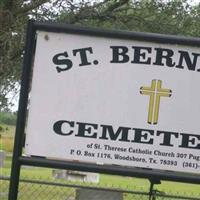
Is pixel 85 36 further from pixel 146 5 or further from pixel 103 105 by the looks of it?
pixel 146 5

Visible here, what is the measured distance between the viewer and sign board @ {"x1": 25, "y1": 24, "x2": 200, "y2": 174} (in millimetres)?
4457

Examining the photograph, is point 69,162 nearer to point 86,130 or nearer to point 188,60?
point 86,130

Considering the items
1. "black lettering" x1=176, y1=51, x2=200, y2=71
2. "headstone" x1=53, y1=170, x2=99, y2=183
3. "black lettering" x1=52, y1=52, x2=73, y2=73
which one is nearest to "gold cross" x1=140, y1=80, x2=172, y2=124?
"black lettering" x1=176, y1=51, x2=200, y2=71

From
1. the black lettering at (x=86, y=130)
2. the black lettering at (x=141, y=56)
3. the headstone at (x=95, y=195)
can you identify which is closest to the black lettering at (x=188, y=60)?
the black lettering at (x=141, y=56)

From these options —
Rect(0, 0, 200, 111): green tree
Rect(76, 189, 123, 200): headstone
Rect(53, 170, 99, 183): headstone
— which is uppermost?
Rect(0, 0, 200, 111): green tree

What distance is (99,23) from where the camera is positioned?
470 inches

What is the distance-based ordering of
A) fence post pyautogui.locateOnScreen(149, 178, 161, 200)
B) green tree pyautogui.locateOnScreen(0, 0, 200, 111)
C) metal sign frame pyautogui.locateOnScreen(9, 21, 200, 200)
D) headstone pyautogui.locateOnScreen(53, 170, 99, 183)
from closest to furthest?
metal sign frame pyautogui.locateOnScreen(9, 21, 200, 200) < fence post pyautogui.locateOnScreen(149, 178, 161, 200) < green tree pyautogui.locateOnScreen(0, 0, 200, 111) < headstone pyautogui.locateOnScreen(53, 170, 99, 183)

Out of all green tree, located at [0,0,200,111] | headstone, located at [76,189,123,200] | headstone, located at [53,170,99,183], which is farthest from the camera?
headstone, located at [53,170,99,183]

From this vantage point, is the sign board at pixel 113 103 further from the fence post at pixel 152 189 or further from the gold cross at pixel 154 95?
the fence post at pixel 152 189

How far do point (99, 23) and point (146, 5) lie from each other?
981mm

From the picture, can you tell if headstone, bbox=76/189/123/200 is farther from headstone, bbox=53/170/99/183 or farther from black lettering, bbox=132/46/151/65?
headstone, bbox=53/170/99/183

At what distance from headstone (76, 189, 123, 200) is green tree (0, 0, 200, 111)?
438 centimetres

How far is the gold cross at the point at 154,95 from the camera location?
445 cm

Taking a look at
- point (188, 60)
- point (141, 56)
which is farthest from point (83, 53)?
point (188, 60)
